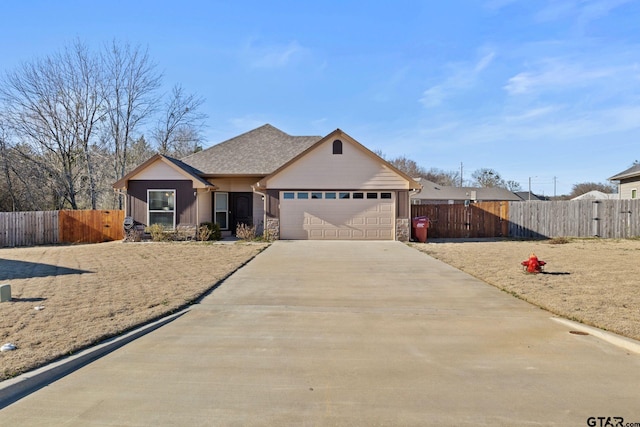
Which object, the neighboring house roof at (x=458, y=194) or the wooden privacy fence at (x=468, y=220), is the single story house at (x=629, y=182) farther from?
the neighboring house roof at (x=458, y=194)

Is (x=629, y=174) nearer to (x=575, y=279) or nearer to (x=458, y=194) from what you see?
(x=575, y=279)

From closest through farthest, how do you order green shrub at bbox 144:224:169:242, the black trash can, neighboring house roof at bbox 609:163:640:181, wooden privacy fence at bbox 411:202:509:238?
1. green shrub at bbox 144:224:169:242
2. the black trash can
3. wooden privacy fence at bbox 411:202:509:238
4. neighboring house roof at bbox 609:163:640:181

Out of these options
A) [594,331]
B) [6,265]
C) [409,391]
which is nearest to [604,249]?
[594,331]

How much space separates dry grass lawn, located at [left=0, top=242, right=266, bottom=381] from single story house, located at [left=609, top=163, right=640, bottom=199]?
25.4m

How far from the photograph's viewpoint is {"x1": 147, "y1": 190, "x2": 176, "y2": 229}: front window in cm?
1861

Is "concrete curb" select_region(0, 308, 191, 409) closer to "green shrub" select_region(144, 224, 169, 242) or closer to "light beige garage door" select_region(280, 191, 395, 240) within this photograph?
"light beige garage door" select_region(280, 191, 395, 240)

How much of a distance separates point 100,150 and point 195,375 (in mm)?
30582

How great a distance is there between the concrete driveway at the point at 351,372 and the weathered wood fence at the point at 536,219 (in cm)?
1437

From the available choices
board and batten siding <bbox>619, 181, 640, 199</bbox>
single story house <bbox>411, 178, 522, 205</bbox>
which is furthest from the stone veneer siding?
single story house <bbox>411, 178, 522, 205</bbox>

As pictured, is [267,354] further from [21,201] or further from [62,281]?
[21,201]

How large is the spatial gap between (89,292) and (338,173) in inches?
495

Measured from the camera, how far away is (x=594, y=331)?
530 cm

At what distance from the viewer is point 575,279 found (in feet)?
29.3

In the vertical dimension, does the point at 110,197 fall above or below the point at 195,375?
above
